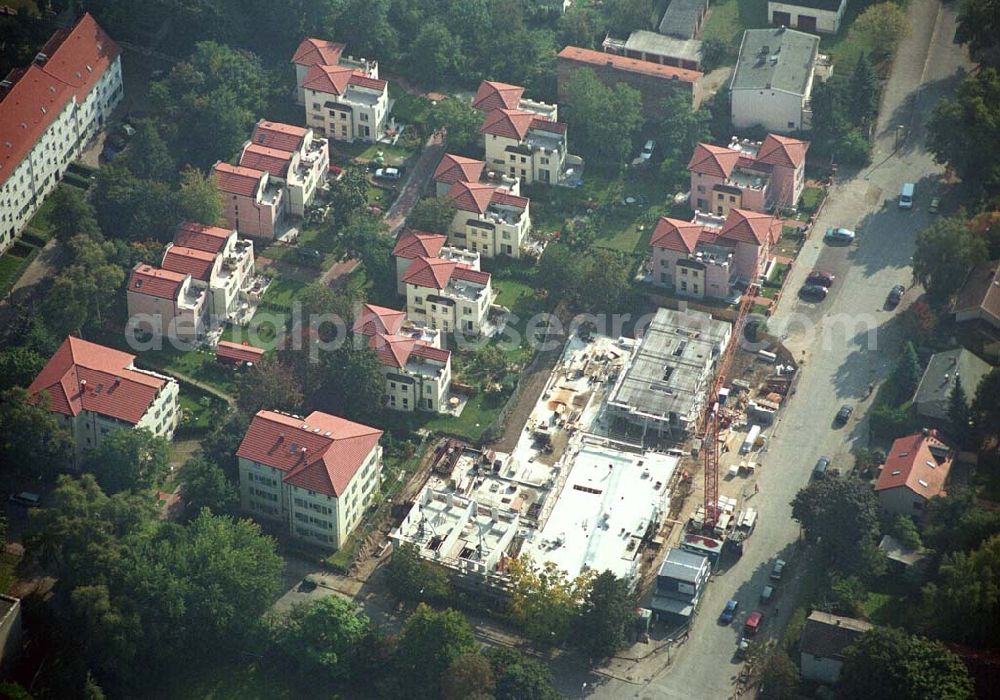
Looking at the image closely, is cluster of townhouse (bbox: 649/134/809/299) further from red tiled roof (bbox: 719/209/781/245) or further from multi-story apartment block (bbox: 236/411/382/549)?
multi-story apartment block (bbox: 236/411/382/549)

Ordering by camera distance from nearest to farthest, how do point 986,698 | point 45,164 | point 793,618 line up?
1. point 986,698
2. point 793,618
3. point 45,164

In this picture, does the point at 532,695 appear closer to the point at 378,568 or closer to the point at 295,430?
the point at 378,568

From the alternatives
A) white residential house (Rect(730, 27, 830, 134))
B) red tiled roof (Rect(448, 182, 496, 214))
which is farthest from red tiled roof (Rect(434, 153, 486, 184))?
white residential house (Rect(730, 27, 830, 134))

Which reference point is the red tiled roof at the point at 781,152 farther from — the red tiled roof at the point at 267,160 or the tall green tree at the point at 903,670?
the tall green tree at the point at 903,670

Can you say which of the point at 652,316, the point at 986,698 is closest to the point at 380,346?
the point at 652,316

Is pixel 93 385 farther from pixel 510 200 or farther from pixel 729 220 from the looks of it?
pixel 729 220

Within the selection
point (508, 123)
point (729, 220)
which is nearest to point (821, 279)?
point (729, 220)

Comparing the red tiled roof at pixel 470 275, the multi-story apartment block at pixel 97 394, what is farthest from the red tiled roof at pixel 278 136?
the multi-story apartment block at pixel 97 394
